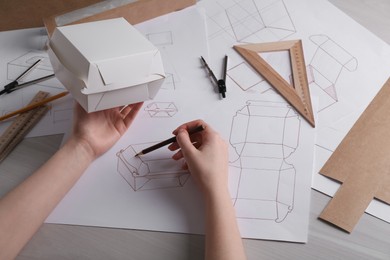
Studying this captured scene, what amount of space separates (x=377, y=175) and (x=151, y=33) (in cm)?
60

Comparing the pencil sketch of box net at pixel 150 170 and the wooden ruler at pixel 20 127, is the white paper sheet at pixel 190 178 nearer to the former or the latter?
the pencil sketch of box net at pixel 150 170

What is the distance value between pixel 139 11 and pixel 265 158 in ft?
1.63

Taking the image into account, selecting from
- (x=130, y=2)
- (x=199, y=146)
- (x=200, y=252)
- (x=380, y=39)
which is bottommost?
(x=200, y=252)

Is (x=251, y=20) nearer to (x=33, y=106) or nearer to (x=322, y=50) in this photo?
(x=322, y=50)

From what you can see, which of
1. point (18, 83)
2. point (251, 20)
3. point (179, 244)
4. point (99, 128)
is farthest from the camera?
point (251, 20)

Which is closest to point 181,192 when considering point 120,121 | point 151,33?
point 120,121

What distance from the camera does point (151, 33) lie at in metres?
0.97

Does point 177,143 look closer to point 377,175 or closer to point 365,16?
point 377,175

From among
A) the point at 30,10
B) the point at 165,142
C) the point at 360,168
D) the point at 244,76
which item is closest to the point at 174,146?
the point at 165,142

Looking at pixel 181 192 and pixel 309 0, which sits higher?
pixel 309 0

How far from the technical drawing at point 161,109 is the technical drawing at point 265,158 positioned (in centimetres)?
13

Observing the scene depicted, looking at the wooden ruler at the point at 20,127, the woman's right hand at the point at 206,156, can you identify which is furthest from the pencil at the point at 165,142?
the wooden ruler at the point at 20,127

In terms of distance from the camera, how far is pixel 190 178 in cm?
72

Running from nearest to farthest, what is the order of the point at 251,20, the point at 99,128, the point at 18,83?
the point at 99,128 < the point at 18,83 < the point at 251,20
